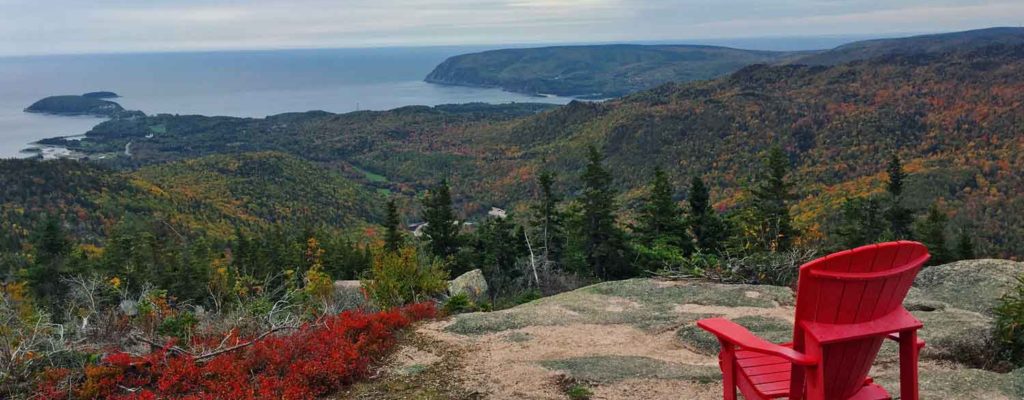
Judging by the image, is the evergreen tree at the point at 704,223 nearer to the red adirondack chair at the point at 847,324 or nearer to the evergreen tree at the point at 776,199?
the evergreen tree at the point at 776,199

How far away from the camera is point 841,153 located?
7519 cm

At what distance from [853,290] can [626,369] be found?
11.9ft

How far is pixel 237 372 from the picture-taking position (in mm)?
6336

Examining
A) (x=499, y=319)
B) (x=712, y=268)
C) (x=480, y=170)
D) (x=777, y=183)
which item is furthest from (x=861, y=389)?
(x=480, y=170)

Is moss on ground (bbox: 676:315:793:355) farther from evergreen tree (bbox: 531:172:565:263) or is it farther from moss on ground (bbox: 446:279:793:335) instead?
evergreen tree (bbox: 531:172:565:263)

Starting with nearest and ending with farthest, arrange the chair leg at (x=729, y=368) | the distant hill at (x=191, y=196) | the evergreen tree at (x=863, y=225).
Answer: the chair leg at (x=729, y=368) < the evergreen tree at (x=863, y=225) < the distant hill at (x=191, y=196)

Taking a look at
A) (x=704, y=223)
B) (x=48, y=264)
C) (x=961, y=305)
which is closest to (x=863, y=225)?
(x=704, y=223)

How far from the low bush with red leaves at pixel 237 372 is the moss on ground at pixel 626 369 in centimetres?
217

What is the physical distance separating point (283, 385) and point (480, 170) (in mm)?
98703

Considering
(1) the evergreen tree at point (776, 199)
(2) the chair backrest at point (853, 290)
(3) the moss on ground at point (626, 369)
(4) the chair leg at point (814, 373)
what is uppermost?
(2) the chair backrest at point (853, 290)

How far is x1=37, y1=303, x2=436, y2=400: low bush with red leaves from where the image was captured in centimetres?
606

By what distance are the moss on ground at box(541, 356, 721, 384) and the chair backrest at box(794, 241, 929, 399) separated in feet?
8.99

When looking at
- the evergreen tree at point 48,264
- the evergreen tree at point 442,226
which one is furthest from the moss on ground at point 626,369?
the evergreen tree at point 48,264

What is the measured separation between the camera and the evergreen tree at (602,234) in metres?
22.2
